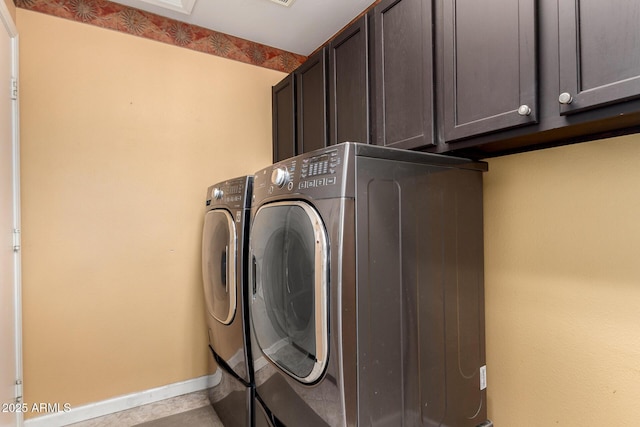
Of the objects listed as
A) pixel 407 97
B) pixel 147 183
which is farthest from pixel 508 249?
pixel 147 183

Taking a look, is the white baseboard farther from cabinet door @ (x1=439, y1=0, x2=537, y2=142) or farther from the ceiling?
the ceiling

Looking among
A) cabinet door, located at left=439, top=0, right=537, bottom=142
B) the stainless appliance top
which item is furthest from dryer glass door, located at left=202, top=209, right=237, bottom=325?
cabinet door, located at left=439, top=0, right=537, bottom=142

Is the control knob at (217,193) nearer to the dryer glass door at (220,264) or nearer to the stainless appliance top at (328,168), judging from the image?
the dryer glass door at (220,264)

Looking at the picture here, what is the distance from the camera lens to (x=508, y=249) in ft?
4.72

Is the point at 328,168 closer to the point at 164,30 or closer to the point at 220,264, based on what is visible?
the point at 220,264

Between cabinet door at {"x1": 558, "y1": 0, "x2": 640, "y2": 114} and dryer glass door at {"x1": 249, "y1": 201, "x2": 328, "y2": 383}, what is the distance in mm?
840

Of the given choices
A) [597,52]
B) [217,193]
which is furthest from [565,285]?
[217,193]

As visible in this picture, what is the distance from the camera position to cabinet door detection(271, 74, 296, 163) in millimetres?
2357

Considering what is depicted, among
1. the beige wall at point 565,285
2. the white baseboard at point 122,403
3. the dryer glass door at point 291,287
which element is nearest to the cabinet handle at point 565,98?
the beige wall at point 565,285

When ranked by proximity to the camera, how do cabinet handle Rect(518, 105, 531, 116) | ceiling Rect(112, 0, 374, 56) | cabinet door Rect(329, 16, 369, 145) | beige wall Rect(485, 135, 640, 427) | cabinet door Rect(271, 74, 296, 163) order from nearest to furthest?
1. cabinet handle Rect(518, 105, 531, 116)
2. beige wall Rect(485, 135, 640, 427)
3. cabinet door Rect(329, 16, 369, 145)
4. ceiling Rect(112, 0, 374, 56)
5. cabinet door Rect(271, 74, 296, 163)

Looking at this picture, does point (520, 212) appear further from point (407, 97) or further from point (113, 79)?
point (113, 79)

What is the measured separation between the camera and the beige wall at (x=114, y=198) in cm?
194

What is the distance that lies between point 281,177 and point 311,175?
0.61 feet

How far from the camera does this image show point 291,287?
50.3 inches
